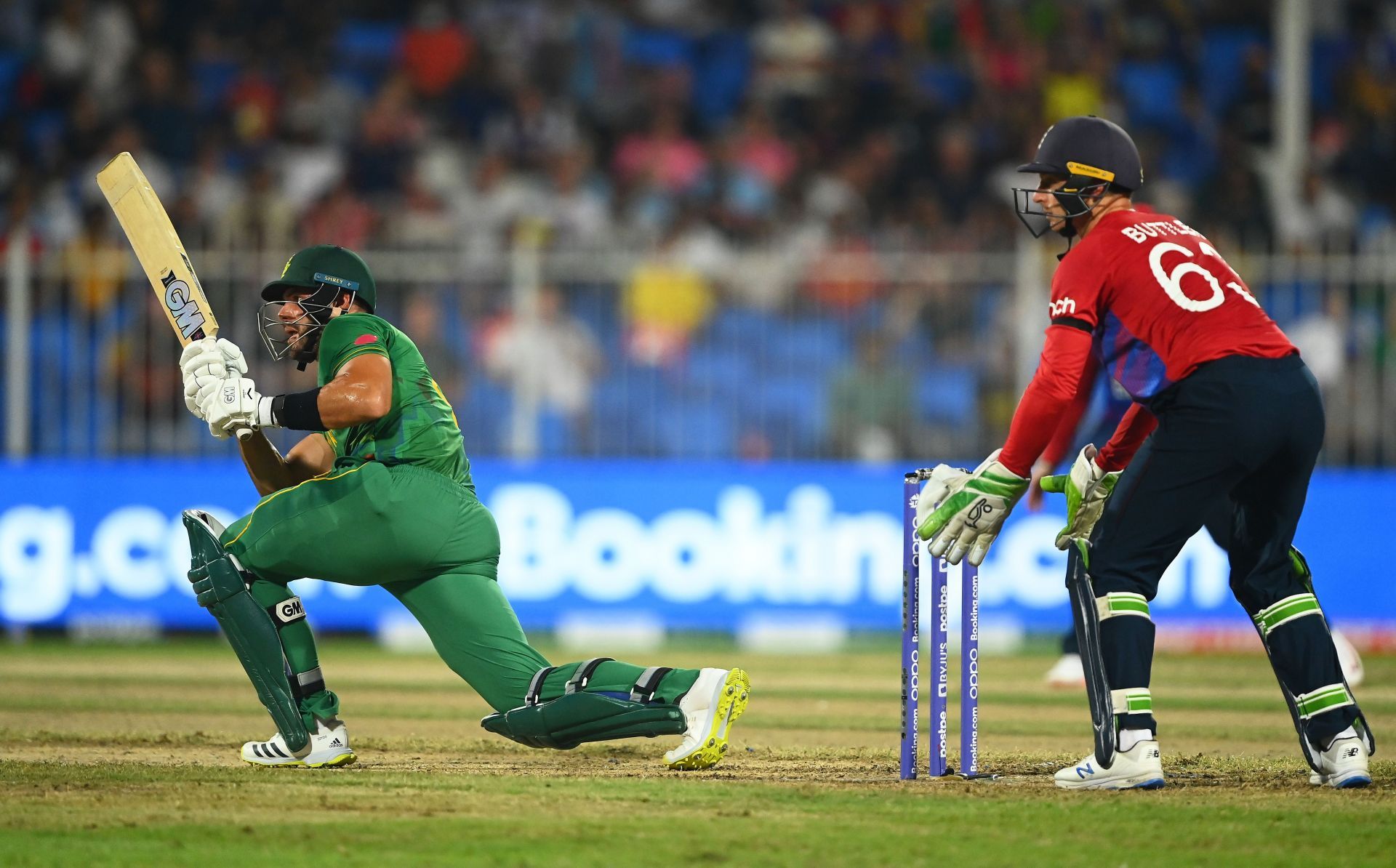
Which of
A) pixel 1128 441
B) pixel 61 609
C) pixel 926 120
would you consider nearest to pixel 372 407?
pixel 1128 441

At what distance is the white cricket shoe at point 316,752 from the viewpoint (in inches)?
271

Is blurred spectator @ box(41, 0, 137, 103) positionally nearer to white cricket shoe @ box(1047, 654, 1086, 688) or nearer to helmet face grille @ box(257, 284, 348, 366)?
white cricket shoe @ box(1047, 654, 1086, 688)

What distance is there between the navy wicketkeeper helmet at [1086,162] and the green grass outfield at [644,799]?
7.06ft

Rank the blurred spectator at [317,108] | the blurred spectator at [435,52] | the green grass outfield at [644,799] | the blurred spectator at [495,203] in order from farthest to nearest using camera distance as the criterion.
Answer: the blurred spectator at [435,52]
the blurred spectator at [317,108]
the blurred spectator at [495,203]
the green grass outfield at [644,799]

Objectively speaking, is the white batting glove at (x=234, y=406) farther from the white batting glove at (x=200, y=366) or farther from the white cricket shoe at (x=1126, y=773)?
the white cricket shoe at (x=1126, y=773)

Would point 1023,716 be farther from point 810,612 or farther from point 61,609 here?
point 61,609

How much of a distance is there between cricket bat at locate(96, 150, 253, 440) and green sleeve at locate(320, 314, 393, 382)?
2.50 ft

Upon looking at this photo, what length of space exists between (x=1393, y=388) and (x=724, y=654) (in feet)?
18.4

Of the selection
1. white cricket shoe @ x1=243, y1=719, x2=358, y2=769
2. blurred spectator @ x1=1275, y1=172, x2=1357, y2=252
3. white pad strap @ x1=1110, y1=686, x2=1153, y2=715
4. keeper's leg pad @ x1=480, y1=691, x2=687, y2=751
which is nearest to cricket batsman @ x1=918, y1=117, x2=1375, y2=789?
white pad strap @ x1=1110, y1=686, x2=1153, y2=715

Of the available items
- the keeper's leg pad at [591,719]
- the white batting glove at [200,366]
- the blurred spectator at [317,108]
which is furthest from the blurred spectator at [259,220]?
the keeper's leg pad at [591,719]

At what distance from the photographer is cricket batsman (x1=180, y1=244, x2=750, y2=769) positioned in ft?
21.4

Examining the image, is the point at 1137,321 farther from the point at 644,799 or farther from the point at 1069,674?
the point at 1069,674

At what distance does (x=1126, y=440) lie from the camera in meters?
6.80

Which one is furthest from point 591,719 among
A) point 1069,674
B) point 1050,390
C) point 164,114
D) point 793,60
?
point 793,60
